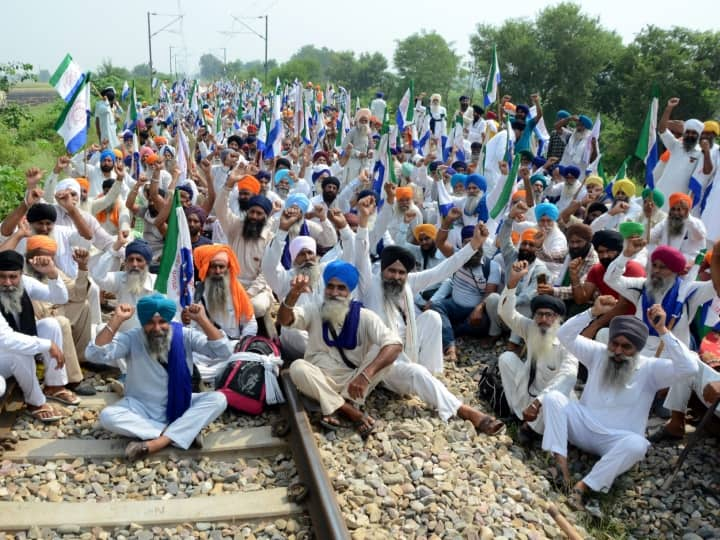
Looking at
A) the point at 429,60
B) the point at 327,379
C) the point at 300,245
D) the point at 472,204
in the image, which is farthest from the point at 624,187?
the point at 429,60

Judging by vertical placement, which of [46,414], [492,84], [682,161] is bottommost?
[46,414]

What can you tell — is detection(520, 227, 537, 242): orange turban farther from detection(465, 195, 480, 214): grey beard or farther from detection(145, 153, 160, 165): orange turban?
detection(145, 153, 160, 165): orange turban

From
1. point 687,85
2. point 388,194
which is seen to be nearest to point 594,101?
point 687,85

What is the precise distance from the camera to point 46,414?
4551 mm

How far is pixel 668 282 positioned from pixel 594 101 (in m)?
25.0

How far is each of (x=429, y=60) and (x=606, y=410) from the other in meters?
51.6

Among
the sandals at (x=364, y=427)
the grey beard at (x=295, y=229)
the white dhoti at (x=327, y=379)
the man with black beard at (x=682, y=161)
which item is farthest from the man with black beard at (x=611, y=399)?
the man with black beard at (x=682, y=161)

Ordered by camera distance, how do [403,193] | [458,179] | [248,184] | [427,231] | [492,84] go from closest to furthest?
1. [427,231]
2. [248,184]
3. [403,193]
4. [458,179]
5. [492,84]

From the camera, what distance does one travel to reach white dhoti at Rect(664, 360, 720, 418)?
4.78 meters

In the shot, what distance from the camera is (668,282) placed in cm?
512

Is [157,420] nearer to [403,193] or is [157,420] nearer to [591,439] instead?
[591,439]

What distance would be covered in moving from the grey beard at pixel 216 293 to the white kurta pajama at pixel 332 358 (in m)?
0.76

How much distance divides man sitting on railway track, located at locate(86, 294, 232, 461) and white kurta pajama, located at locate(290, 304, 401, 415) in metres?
0.58

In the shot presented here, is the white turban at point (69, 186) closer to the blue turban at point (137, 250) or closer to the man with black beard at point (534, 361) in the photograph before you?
the blue turban at point (137, 250)
